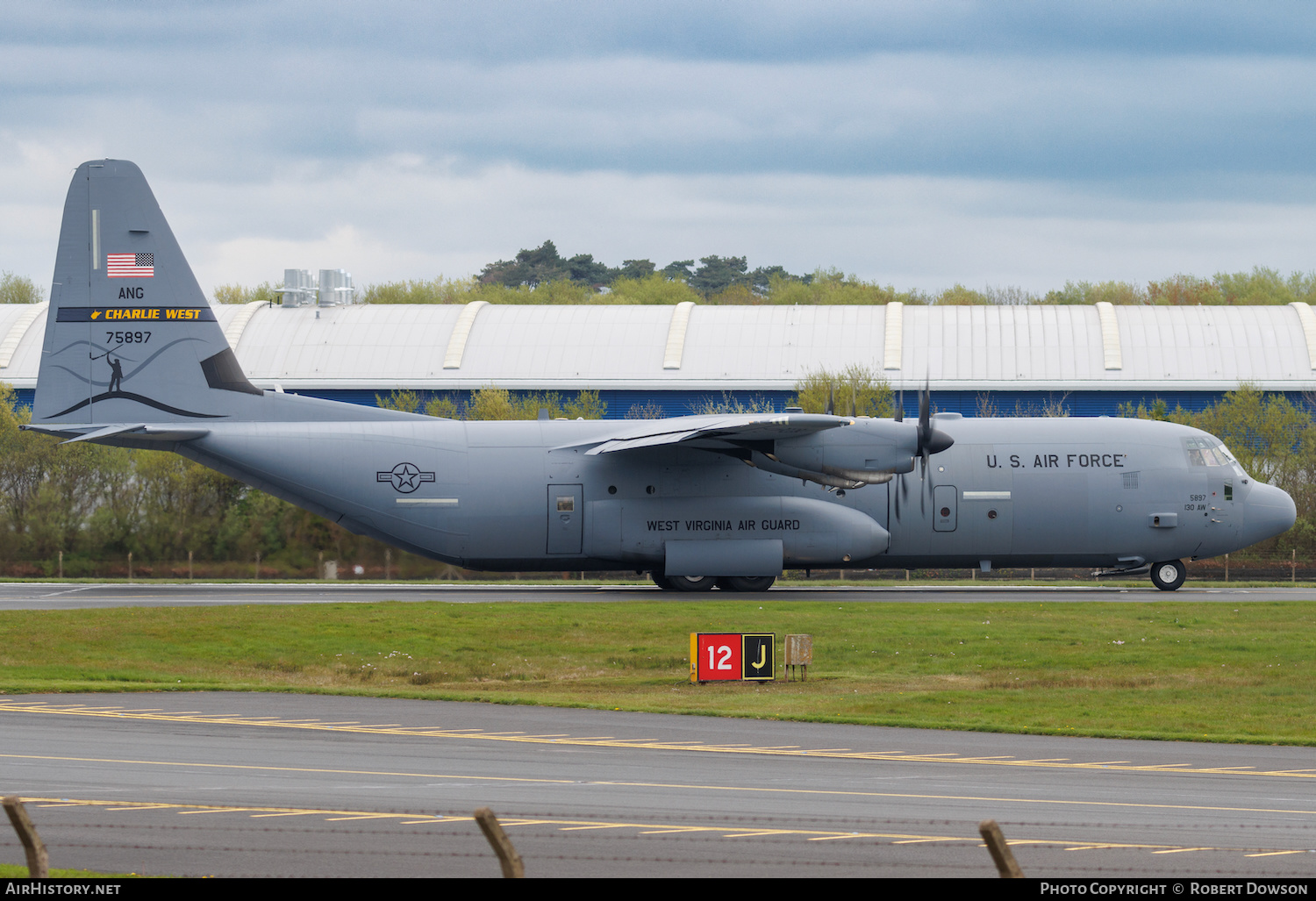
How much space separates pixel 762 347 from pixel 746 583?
98.6 feet

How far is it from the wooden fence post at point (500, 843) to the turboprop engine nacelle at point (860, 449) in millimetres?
25803

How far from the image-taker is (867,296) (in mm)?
94875

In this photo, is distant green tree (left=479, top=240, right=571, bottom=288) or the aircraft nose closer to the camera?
the aircraft nose

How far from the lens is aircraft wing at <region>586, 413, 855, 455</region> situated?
3186 cm

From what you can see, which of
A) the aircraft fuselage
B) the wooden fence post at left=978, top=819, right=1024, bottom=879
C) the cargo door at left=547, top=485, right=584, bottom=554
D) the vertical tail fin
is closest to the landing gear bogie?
the aircraft fuselage

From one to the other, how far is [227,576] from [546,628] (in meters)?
17.9

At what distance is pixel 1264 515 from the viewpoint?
3653 cm

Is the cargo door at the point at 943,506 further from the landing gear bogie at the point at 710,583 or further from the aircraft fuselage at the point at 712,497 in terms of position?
the landing gear bogie at the point at 710,583

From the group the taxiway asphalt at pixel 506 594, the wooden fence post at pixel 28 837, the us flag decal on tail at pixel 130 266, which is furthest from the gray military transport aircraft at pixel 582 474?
the wooden fence post at pixel 28 837

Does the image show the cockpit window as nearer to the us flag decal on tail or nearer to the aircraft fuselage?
the aircraft fuselage

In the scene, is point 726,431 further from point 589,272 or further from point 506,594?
point 589,272

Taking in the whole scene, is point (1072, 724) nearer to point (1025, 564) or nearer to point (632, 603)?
point (632, 603)

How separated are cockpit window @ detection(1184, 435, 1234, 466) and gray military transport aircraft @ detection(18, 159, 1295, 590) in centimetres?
7
